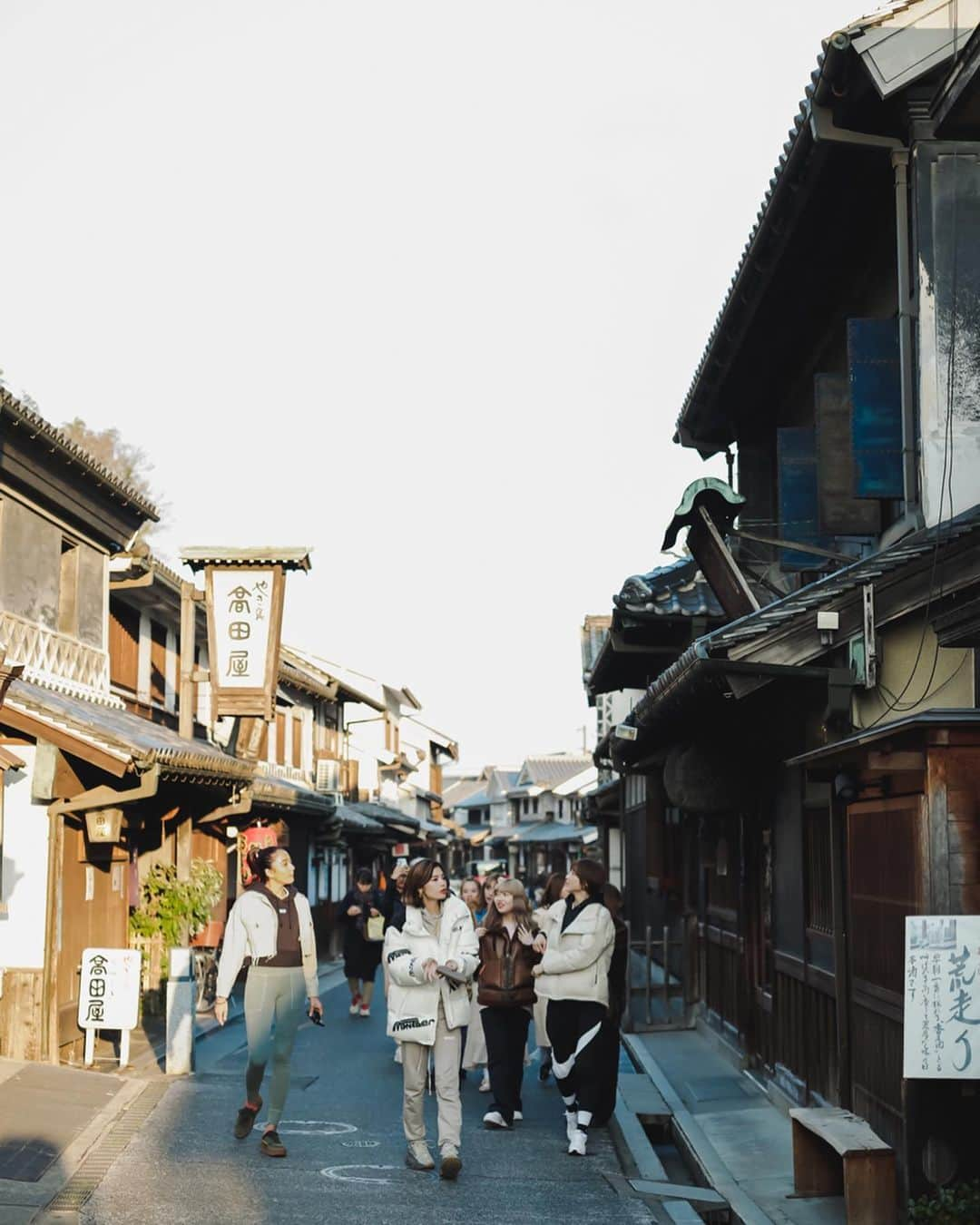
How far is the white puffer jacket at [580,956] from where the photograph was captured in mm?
11062

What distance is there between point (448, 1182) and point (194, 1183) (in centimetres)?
152

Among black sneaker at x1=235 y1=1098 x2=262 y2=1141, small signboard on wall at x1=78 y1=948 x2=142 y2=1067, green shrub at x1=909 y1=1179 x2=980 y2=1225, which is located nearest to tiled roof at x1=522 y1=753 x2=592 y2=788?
small signboard on wall at x1=78 y1=948 x2=142 y2=1067

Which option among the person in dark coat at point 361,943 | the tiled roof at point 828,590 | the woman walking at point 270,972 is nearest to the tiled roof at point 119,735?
the person in dark coat at point 361,943

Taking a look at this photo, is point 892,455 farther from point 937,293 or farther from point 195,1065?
point 195,1065

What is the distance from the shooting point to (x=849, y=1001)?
32.7ft

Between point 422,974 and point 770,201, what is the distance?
643 centimetres

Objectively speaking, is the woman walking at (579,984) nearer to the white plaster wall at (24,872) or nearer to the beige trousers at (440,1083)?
the beige trousers at (440,1083)

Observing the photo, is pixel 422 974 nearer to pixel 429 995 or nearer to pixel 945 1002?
pixel 429 995

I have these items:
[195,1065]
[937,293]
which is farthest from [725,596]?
[195,1065]

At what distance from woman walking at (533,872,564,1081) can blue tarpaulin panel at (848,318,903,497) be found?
3935mm

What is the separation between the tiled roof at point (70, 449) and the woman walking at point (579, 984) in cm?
794

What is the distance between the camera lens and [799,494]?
43.4ft

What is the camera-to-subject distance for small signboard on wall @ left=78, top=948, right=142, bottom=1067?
14.5 metres

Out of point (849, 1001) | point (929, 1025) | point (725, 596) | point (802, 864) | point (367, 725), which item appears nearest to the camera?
point (929, 1025)
